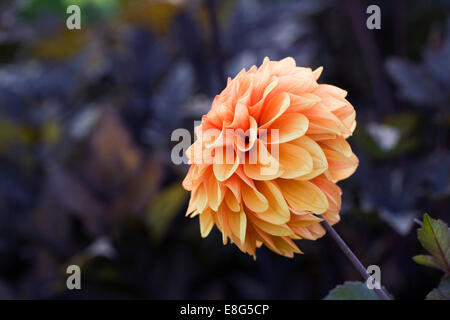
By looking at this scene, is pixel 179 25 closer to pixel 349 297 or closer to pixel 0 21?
pixel 0 21

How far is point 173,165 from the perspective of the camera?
1.26m

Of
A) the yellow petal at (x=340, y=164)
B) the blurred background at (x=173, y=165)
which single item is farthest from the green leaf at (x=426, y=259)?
the blurred background at (x=173, y=165)

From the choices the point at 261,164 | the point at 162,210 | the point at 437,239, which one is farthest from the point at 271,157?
the point at 162,210

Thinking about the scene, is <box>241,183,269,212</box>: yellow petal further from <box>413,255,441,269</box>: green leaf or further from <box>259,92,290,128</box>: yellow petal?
<box>413,255,441,269</box>: green leaf

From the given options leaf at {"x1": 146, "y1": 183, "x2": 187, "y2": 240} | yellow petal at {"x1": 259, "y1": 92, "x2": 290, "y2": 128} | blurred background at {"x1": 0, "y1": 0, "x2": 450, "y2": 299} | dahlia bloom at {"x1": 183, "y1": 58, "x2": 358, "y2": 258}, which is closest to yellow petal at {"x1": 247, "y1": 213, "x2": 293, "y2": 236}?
dahlia bloom at {"x1": 183, "y1": 58, "x2": 358, "y2": 258}

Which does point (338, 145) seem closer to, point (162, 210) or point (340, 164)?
point (340, 164)

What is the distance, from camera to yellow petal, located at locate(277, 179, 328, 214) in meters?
0.55

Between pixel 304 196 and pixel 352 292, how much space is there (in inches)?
5.8

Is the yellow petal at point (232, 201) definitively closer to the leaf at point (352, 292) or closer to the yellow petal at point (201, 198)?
the yellow petal at point (201, 198)

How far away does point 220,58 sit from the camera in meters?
1.23

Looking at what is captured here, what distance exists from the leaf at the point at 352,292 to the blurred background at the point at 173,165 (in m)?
0.43

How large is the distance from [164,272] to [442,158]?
685 mm

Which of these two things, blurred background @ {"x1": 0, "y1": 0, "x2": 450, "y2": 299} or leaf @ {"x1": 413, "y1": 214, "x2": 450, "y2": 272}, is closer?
leaf @ {"x1": 413, "y1": 214, "x2": 450, "y2": 272}

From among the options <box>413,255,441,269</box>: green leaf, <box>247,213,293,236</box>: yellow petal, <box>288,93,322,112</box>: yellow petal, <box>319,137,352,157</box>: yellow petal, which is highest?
<box>288,93,322,112</box>: yellow petal
